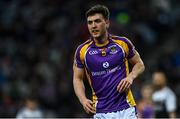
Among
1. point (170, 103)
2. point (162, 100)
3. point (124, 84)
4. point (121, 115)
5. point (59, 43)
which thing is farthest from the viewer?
point (59, 43)

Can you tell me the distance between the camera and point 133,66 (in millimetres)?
8086

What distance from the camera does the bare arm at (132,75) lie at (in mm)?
7629

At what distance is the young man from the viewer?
7793 millimetres

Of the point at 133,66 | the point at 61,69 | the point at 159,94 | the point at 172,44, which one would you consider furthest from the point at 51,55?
the point at 133,66

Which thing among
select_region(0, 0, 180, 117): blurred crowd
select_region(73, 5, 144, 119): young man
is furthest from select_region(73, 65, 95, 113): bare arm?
select_region(0, 0, 180, 117): blurred crowd

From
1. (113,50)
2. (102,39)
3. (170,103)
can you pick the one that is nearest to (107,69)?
(113,50)

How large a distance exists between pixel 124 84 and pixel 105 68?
327mm

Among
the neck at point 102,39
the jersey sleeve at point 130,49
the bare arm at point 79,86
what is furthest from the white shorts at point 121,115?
the neck at point 102,39

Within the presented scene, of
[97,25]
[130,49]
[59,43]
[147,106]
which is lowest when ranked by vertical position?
[147,106]

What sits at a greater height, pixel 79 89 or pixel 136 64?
pixel 136 64

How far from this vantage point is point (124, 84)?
300 inches

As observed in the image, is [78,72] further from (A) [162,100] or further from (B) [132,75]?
(A) [162,100]

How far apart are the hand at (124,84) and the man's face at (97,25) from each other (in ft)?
1.82

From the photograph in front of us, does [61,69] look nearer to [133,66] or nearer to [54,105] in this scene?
[54,105]
